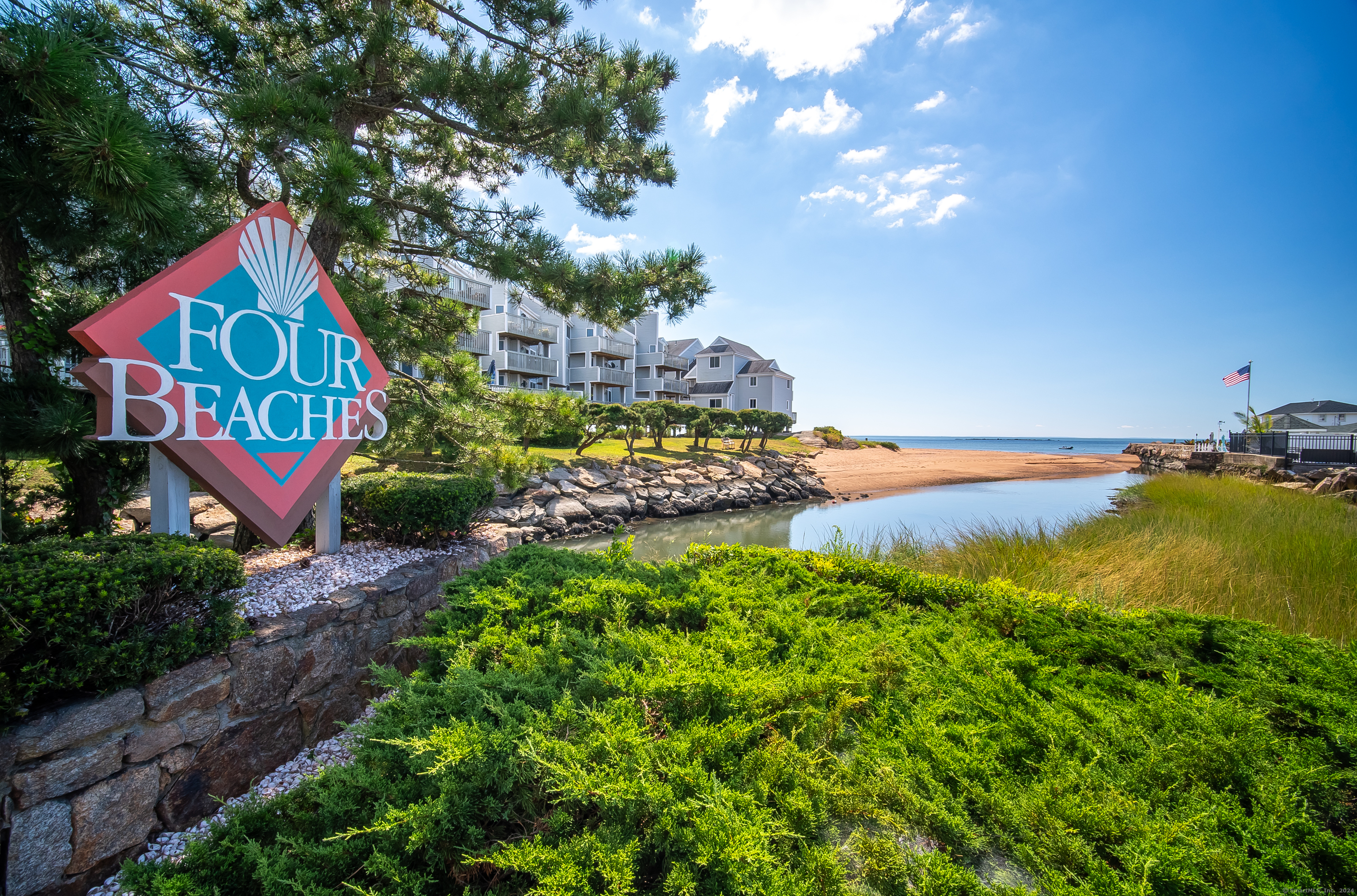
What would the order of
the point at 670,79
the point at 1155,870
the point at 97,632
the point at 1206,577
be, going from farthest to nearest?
the point at 670,79
the point at 1206,577
the point at 97,632
the point at 1155,870

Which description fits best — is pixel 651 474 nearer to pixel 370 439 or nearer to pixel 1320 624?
pixel 370 439

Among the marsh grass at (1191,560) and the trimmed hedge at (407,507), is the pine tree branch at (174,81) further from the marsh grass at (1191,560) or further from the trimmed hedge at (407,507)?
the marsh grass at (1191,560)

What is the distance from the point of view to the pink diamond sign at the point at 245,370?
3.21 m

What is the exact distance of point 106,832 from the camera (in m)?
2.30

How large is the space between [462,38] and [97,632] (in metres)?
7.04

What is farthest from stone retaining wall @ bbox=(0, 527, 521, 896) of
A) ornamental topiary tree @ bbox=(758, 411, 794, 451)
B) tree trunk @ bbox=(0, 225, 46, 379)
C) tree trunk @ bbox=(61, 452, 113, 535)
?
ornamental topiary tree @ bbox=(758, 411, 794, 451)

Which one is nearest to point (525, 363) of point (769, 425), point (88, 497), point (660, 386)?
point (660, 386)

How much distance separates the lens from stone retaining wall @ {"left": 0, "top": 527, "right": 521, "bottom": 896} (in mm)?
2125

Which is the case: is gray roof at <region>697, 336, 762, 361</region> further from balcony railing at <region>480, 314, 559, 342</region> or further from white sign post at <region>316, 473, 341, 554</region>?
white sign post at <region>316, 473, 341, 554</region>

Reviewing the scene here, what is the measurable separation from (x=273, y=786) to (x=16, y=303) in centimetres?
401

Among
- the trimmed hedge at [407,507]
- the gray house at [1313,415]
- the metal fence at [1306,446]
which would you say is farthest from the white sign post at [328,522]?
the gray house at [1313,415]

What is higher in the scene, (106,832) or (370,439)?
(370,439)

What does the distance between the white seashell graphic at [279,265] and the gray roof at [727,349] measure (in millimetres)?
37146

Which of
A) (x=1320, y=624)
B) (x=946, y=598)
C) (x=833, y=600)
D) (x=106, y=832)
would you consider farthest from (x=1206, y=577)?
(x=106, y=832)
